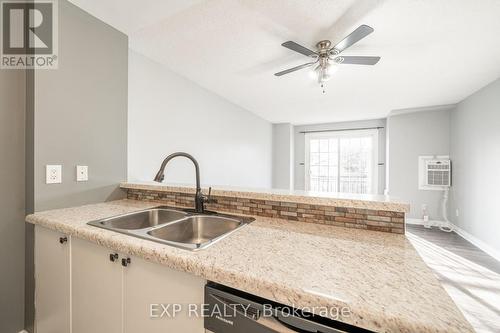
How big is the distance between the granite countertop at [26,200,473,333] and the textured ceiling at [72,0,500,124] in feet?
5.27

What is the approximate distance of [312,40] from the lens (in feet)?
6.56

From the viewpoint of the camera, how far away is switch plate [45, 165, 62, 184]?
133cm

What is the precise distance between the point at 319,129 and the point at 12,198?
5.96m

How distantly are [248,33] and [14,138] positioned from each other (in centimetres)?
189

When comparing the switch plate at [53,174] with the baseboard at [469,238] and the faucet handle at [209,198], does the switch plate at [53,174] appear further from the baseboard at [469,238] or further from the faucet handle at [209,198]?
the baseboard at [469,238]

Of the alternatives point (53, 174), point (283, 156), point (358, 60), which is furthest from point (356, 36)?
point (283, 156)

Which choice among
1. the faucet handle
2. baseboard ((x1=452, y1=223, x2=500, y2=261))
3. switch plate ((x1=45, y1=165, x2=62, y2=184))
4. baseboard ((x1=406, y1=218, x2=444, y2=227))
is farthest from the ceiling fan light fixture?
baseboard ((x1=406, y1=218, x2=444, y2=227))

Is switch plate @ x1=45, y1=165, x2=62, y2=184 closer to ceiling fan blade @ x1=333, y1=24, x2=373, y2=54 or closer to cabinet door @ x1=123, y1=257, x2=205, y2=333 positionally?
cabinet door @ x1=123, y1=257, x2=205, y2=333

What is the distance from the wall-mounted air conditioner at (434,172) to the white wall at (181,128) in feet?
12.2

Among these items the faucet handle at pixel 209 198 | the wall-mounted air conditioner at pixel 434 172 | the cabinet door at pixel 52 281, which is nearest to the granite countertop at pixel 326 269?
the cabinet door at pixel 52 281

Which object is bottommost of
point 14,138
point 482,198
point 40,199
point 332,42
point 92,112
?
point 482,198

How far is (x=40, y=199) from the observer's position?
4.28 ft

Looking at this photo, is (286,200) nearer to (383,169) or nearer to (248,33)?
(248,33)

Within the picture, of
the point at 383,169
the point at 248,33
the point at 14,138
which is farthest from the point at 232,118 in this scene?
the point at 383,169
